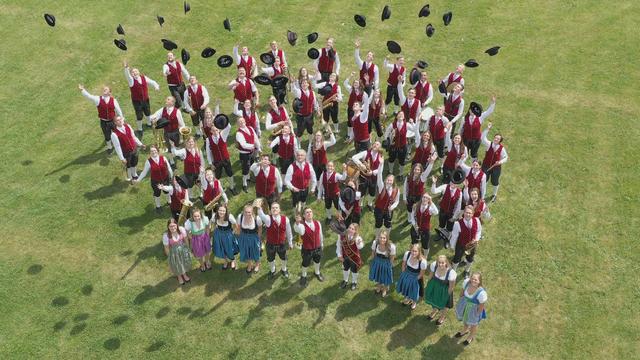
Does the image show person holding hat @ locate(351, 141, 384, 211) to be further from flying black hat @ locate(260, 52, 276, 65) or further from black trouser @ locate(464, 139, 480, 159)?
flying black hat @ locate(260, 52, 276, 65)

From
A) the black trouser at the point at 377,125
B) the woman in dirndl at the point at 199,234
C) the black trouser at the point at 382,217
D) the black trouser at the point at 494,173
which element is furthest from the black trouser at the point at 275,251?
the black trouser at the point at 494,173

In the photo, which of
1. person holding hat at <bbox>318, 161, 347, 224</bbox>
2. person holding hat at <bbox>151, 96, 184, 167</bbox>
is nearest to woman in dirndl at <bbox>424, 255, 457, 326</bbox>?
person holding hat at <bbox>318, 161, 347, 224</bbox>

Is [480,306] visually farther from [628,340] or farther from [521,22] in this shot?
[521,22]

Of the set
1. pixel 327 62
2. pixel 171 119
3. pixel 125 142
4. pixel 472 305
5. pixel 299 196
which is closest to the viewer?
pixel 472 305

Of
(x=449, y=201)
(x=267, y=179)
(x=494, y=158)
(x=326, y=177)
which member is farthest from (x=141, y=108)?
(x=494, y=158)

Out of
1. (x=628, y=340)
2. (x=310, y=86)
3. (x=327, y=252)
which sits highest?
(x=310, y=86)

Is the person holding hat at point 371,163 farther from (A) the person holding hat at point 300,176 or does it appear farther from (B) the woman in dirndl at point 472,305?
(B) the woman in dirndl at point 472,305

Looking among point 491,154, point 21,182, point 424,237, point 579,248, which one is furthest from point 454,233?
point 21,182

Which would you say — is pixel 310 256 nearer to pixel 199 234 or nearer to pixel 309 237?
pixel 309 237
